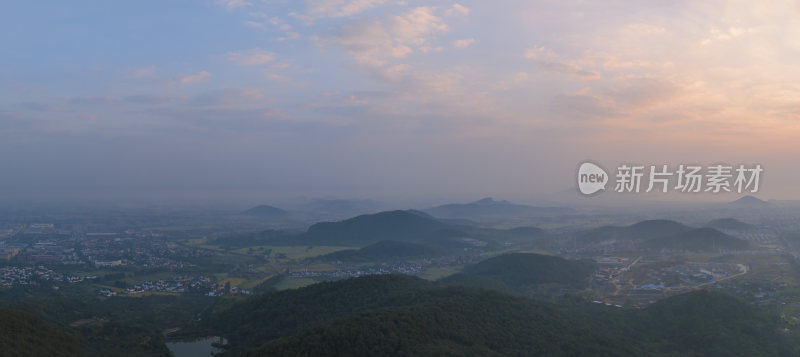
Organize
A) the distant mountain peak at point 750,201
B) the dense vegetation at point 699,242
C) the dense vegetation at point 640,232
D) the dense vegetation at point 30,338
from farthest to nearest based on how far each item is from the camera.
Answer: the distant mountain peak at point 750,201 < the dense vegetation at point 640,232 < the dense vegetation at point 699,242 < the dense vegetation at point 30,338

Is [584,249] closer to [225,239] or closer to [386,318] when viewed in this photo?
[386,318]

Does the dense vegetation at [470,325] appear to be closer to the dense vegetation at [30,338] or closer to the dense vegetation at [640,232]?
the dense vegetation at [30,338]

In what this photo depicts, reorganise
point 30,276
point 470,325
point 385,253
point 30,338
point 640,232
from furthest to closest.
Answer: point 640,232 < point 385,253 < point 30,276 < point 470,325 < point 30,338

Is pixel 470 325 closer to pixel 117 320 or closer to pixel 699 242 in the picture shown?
pixel 117 320

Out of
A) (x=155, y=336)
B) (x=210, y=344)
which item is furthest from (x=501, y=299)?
(x=155, y=336)

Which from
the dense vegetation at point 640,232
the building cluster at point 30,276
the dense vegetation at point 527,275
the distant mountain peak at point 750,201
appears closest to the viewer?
the dense vegetation at point 527,275

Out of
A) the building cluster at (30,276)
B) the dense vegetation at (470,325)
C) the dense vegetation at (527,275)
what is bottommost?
the building cluster at (30,276)

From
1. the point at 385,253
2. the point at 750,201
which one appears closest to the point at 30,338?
the point at 385,253

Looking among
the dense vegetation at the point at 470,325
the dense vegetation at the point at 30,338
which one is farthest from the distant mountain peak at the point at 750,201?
the dense vegetation at the point at 30,338

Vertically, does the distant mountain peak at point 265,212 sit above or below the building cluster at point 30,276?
above

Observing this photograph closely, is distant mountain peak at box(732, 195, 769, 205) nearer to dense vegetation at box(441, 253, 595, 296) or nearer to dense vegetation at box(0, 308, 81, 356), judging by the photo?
dense vegetation at box(441, 253, 595, 296)

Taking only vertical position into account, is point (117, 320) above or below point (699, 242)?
below
